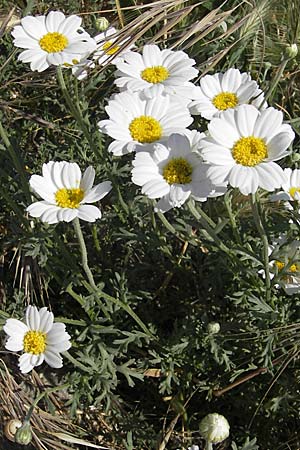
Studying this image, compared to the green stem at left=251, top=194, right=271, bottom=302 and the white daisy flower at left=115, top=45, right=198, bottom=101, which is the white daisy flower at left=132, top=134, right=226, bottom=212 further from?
the white daisy flower at left=115, top=45, right=198, bottom=101

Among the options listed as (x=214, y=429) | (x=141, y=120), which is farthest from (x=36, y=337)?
(x=141, y=120)

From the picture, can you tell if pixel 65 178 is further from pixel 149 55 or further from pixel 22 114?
pixel 22 114

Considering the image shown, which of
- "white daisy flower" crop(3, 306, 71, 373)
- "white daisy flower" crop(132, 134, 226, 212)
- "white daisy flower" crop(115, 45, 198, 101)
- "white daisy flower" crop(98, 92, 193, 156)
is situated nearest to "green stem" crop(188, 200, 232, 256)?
"white daisy flower" crop(132, 134, 226, 212)

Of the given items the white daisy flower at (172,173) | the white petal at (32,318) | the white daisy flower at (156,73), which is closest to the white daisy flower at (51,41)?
the white daisy flower at (156,73)

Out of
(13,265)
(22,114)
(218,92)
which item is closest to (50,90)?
(22,114)

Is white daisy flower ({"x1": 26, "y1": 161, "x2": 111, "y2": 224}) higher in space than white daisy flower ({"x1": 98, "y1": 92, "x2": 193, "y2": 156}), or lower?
lower

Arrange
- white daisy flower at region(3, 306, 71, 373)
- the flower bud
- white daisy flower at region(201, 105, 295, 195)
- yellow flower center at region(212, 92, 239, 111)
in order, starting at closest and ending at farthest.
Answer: white daisy flower at region(201, 105, 295, 195)
the flower bud
white daisy flower at region(3, 306, 71, 373)
yellow flower center at region(212, 92, 239, 111)

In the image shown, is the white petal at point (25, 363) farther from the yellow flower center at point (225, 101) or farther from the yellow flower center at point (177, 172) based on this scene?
the yellow flower center at point (225, 101)
